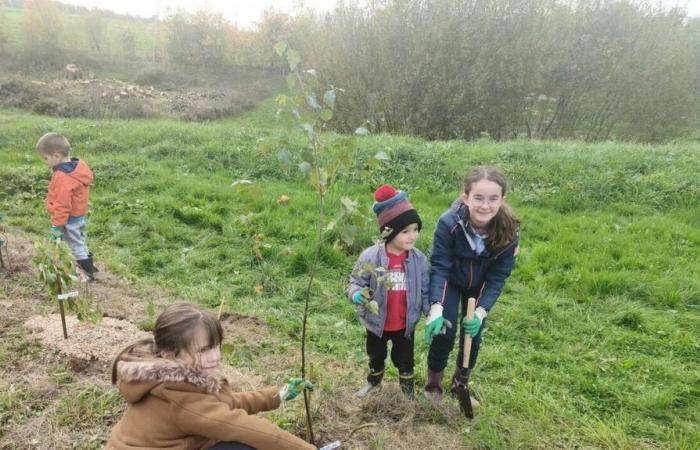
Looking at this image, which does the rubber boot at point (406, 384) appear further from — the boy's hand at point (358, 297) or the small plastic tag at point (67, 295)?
the small plastic tag at point (67, 295)

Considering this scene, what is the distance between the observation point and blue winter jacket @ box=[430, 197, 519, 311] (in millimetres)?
2760

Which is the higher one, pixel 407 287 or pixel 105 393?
pixel 407 287

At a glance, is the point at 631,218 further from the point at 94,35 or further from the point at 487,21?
the point at 94,35

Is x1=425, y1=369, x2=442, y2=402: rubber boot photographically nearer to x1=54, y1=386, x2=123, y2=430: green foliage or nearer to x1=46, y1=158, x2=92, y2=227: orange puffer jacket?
x1=54, y1=386, x2=123, y2=430: green foliage

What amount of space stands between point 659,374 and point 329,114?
325 centimetres

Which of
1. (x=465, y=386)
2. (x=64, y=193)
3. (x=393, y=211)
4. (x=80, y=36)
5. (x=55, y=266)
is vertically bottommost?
(x=465, y=386)

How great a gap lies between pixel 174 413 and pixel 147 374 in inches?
7.3

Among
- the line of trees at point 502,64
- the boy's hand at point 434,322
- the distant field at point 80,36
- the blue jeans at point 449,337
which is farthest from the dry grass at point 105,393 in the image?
the distant field at point 80,36

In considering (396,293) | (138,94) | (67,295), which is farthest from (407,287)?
(138,94)

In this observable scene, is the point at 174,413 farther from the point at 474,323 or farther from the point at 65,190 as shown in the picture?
the point at 65,190

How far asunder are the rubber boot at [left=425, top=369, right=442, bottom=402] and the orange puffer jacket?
Result: 3.63 m

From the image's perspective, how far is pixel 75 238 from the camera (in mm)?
4633

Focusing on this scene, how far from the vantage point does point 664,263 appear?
5.18 metres

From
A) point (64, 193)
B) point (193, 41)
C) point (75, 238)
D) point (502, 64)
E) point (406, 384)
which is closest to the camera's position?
point (406, 384)
